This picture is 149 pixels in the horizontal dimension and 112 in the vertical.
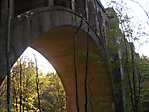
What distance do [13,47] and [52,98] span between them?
30691mm

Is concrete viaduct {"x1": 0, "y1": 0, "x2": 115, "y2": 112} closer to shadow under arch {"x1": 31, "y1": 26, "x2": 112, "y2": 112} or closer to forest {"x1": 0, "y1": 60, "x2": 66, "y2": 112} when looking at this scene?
shadow under arch {"x1": 31, "y1": 26, "x2": 112, "y2": 112}

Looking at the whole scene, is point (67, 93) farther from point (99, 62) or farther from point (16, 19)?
point (16, 19)

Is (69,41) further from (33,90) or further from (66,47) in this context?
(33,90)

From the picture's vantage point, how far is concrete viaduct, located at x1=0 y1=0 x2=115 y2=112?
14.8 meters

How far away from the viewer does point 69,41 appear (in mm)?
22031

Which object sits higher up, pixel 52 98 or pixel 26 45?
pixel 26 45

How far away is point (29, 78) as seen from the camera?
30812 millimetres

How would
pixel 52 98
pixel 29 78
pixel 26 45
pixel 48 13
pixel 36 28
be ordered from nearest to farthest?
1. pixel 26 45
2. pixel 36 28
3. pixel 48 13
4. pixel 29 78
5. pixel 52 98

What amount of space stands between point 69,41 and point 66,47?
0.76m

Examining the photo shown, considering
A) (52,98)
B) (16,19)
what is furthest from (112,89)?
(52,98)

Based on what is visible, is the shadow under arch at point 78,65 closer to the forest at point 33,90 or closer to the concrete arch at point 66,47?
the concrete arch at point 66,47

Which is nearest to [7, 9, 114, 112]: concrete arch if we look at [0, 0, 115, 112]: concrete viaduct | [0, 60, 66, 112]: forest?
→ [0, 0, 115, 112]: concrete viaduct

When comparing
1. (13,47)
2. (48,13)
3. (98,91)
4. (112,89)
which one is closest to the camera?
(13,47)

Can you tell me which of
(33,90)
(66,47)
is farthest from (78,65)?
(33,90)
